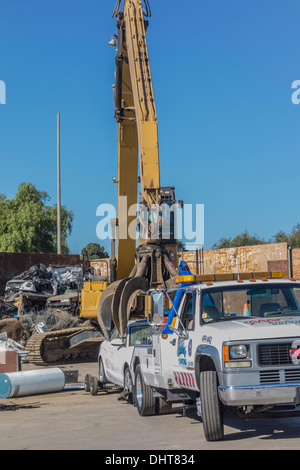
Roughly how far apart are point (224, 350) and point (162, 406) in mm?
3331

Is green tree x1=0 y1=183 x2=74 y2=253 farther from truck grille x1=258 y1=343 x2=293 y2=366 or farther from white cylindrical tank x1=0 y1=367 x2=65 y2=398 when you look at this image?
truck grille x1=258 y1=343 x2=293 y2=366

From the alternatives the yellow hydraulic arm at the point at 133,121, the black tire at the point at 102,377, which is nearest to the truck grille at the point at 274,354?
the black tire at the point at 102,377

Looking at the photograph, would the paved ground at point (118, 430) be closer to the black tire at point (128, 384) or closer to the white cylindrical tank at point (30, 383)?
the black tire at point (128, 384)

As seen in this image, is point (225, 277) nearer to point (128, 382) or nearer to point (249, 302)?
point (249, 302)

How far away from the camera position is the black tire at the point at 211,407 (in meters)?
9.09

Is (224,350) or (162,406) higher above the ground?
(224,350)

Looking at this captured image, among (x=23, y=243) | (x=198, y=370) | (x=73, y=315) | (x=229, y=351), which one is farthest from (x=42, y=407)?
(x=23, y=243)

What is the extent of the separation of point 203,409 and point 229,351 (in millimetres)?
864

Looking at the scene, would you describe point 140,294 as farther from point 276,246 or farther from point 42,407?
point 276,246

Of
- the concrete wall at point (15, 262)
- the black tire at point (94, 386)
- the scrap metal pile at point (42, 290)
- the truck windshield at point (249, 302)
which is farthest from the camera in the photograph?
the concrete wall at point (15, 262)

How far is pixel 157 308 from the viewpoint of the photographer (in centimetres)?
1042

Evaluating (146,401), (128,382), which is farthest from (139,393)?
(128,382)

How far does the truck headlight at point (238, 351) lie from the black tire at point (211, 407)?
0.44 metres

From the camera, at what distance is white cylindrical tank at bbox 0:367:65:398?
1436 centimetres
